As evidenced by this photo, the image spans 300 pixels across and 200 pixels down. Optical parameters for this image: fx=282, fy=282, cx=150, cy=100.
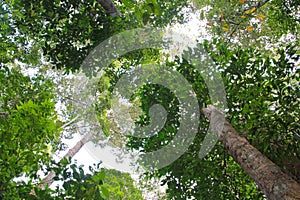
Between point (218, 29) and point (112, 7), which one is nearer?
point (112, 7)

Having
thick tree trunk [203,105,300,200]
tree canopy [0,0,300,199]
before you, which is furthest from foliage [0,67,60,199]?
thick tree trunk [203,105,300,200]

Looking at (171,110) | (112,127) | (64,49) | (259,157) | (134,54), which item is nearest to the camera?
(259,157)

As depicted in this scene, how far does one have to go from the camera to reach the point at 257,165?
3.99 metres

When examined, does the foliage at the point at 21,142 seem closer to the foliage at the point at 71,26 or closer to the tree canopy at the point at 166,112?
the tree canopy at the point at 166,112

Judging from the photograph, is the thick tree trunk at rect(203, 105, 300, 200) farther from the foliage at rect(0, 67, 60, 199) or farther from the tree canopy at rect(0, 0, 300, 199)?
the foliage at rect(0, 67, 60, 199)

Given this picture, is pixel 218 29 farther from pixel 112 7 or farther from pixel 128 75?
pixel 112 7

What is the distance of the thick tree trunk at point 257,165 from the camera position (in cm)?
329

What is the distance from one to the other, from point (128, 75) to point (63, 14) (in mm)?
3130

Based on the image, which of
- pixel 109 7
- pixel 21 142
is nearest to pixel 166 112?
pixel 109 7

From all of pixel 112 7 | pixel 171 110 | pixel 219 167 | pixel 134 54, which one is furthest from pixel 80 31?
pixel 219 167

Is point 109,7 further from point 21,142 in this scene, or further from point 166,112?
point 21,142

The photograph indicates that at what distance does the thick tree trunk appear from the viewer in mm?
3293

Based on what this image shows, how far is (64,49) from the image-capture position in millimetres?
6059

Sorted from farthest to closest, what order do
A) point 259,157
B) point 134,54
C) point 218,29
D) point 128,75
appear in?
point 218,29 → point 128,75 → point 134,54 → point 259,157
